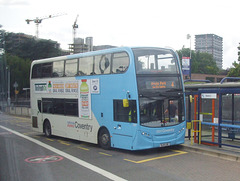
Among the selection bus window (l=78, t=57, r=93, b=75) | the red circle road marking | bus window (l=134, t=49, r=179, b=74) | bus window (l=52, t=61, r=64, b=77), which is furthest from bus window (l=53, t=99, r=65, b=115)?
bus window (l=134, t=49, r=179, b=74)

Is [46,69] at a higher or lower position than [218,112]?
higher

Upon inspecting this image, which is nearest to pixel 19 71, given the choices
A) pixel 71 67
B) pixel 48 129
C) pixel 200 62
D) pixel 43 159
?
pixel 48 129

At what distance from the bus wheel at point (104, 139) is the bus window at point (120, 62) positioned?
2.66 meters

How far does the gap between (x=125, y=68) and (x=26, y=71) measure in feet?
159

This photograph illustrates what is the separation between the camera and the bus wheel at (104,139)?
12148mm

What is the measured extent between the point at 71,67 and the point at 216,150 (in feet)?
25.3

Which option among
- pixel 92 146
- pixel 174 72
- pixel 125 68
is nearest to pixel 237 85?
pixel 174 72

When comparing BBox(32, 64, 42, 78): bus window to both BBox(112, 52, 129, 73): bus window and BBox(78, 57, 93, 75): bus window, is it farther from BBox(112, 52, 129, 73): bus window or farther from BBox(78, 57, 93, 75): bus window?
BBox(112, 52, 129, 73): bus window

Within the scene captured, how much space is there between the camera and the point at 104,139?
40.6 feet

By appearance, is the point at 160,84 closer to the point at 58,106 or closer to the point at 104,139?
the point at 104,139

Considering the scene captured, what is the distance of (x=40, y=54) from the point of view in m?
63.8

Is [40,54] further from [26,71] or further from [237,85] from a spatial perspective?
[237,85]

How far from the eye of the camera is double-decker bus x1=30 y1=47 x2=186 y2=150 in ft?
35.7

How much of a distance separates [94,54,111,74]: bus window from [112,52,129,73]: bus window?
14.2 inches
